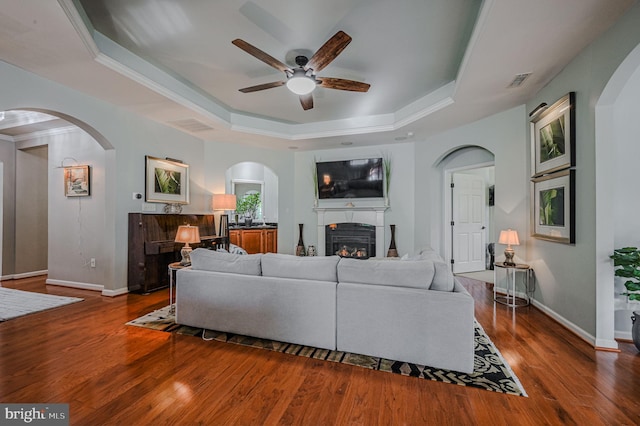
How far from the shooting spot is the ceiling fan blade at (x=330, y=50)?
2.43m

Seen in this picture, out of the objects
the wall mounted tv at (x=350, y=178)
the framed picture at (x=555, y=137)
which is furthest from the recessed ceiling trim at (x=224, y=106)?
the framed picture at (x=555, y=137)

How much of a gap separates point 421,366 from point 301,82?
2979 millimetres

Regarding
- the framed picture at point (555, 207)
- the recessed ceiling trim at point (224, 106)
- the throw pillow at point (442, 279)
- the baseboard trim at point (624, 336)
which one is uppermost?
the recessed ceiling trim at point (224, 106)

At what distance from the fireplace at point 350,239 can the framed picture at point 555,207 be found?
306cm

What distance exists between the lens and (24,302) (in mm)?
3715

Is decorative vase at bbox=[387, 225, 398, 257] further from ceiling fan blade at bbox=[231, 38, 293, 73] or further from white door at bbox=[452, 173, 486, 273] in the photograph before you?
ceiling fan blade at bbox=[231, 38, 293, 73]

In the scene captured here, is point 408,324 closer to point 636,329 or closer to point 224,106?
point 636,329

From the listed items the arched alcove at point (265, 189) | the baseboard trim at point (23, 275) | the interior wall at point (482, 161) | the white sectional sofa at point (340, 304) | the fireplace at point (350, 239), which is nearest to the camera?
the white sectional sofa at point (340, 304)

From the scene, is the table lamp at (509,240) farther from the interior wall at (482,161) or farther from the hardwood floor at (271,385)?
the hardwood floor at (271,385)

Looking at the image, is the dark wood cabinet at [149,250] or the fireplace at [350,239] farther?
the fireplace at [350,239]

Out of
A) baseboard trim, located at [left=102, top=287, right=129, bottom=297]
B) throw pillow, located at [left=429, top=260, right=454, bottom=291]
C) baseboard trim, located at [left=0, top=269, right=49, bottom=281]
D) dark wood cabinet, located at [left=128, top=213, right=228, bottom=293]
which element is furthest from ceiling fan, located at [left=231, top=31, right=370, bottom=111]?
baseboard trim, located at [left=0, top=269, right=49, bottom=281]

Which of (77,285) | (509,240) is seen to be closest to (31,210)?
(77,285)

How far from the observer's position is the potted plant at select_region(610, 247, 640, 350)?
92.8 inches

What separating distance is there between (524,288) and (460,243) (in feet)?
6.01
